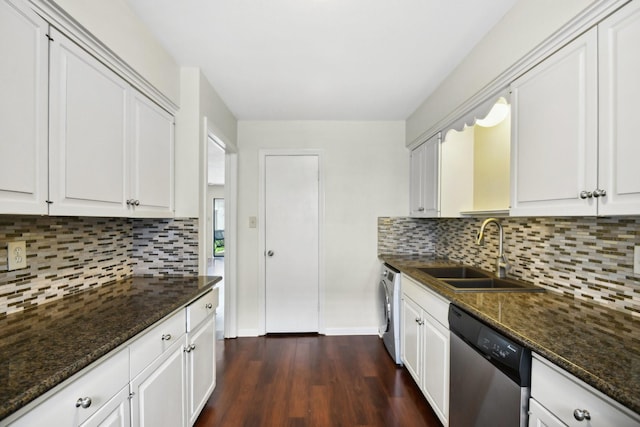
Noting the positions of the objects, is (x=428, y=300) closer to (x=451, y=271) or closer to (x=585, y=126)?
(x=451, y=271)

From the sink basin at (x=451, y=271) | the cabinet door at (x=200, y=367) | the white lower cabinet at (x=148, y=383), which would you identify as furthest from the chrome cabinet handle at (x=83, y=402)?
the sink basin at (x=451, y=271)

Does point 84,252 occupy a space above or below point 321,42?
below

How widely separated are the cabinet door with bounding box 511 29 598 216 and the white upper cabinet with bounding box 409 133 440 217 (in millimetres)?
1053

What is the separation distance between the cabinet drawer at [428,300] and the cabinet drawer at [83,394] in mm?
1606

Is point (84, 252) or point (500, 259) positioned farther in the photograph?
point (500, 259)

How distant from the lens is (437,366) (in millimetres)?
1797

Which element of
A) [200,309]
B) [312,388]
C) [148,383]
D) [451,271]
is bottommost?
[312,388]

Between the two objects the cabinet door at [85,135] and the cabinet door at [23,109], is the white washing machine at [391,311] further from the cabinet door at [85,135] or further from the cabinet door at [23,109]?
the cabinet door at [23,109]

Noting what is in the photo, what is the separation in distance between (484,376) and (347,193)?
7.59 ft

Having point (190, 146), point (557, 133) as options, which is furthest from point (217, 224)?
point (557, 133)

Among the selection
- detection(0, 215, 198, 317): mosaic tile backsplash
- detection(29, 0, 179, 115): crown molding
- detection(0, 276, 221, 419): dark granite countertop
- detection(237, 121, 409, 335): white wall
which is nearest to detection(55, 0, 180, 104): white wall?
detection(29, 0, 179, 115): crown molding

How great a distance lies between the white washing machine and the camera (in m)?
2.59

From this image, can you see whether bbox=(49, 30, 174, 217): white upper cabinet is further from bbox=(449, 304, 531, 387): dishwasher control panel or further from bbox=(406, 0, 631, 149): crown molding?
bbox=(406, 0, 631, 149): crown molding

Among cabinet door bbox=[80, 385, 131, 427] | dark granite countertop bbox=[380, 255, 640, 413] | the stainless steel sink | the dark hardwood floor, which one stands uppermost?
dark granite countertop bbox=[380, 255, 640, 413]
